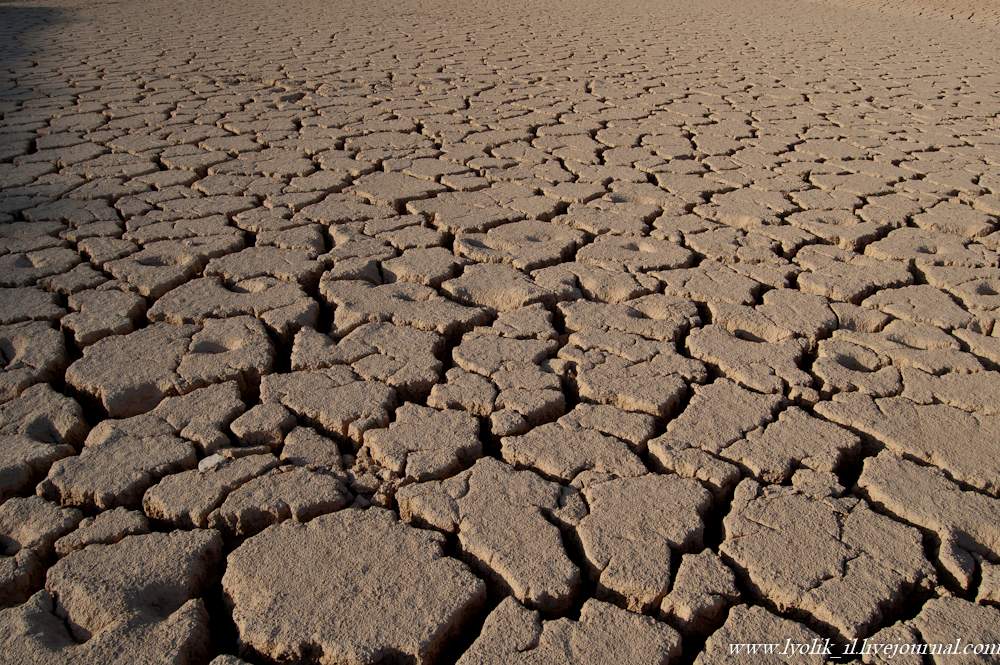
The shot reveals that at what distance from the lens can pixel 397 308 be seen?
87.7 inches

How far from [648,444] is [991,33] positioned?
9.10 meters

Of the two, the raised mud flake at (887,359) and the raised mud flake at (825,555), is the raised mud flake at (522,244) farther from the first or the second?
the raised mud flake at (825,555)

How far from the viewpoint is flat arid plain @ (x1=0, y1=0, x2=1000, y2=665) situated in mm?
1265

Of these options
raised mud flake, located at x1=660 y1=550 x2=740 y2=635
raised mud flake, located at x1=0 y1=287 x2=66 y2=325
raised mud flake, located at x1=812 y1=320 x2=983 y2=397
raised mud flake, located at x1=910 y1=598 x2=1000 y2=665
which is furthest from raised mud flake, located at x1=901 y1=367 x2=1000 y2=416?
raised mud flake, located at x1=0 y1=287 x2=66 y2=325

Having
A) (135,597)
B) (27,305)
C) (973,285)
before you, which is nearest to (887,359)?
(973,285)

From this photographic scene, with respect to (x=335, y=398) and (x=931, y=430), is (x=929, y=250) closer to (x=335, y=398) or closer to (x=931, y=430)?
(x=931, y=430)

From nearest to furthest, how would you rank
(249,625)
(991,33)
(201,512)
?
(249,625), (201,512), (991,33)

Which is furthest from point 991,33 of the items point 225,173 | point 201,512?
point 201,512

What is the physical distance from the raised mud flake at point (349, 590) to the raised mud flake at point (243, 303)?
835mm

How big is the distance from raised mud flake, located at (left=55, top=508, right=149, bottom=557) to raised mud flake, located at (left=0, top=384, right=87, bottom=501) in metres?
0.22

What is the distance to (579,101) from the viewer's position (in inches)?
195

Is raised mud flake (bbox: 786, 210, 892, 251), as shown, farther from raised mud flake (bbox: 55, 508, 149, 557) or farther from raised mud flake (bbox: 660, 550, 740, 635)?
raised mud flake (bbox: 55, 508, 149, 557)

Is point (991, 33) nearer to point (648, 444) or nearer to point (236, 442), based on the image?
point (648, 444)

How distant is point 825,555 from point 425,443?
2.66 ft
